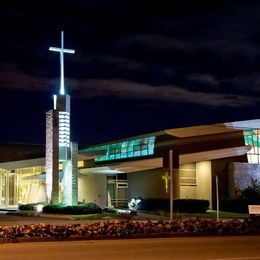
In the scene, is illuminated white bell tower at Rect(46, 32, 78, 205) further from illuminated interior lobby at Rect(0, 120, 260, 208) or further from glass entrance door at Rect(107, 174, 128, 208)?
glass entrance door at Rect(107, 174, 128, 208)

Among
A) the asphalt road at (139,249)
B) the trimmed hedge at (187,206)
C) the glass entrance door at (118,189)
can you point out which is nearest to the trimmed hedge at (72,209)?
the trimmed hedge at (187,206)

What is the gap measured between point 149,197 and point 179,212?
775 cm

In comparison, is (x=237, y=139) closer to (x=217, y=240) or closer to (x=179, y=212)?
(x=179, y=212)

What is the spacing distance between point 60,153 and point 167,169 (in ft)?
23.6

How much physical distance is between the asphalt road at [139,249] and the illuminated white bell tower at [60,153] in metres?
17.3

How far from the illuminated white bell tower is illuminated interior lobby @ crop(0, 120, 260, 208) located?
14.6 feet

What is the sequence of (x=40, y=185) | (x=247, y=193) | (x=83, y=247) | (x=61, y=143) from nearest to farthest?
(x=83, y=247) < (x=61, y=143) < (x=247, y=193) < (x=40, y=185)

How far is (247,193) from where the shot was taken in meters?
43.8

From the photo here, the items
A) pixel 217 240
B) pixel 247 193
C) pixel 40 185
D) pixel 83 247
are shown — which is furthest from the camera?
pixel 40 185

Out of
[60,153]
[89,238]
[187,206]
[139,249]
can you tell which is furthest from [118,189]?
[139,249]

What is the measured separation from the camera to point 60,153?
39031 mm

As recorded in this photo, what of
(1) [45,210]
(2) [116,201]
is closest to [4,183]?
(2) [116,201]

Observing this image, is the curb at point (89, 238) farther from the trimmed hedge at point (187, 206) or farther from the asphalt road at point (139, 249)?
the trimmed hedge at point (187, 206)

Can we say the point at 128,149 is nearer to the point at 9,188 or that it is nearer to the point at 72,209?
the point at 72,209
